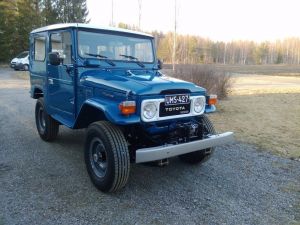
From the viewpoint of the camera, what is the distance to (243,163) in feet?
19.2

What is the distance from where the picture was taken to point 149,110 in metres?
4.25

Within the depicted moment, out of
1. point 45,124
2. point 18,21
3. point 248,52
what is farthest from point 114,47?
point 248,52

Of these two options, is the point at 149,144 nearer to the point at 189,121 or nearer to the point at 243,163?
the point at 189,121

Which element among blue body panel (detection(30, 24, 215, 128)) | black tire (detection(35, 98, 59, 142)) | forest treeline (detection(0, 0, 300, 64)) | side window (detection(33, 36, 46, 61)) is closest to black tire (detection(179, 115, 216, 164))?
blue body panel (detection(30, 24, 215, 128))

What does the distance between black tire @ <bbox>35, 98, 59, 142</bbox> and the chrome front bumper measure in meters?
3.18

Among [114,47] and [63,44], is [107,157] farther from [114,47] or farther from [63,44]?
[63,44]

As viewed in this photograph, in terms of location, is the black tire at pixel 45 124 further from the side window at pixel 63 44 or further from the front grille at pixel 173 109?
the front grille at pixel 173 109

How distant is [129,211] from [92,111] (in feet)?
5.62

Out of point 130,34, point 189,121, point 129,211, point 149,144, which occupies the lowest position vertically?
point 129,211

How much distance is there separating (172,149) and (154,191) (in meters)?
0.82

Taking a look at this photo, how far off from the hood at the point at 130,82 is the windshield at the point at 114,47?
339 millimetres

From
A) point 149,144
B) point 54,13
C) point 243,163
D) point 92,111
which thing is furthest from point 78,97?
point 54,13

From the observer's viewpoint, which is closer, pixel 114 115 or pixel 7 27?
pixel 114 115

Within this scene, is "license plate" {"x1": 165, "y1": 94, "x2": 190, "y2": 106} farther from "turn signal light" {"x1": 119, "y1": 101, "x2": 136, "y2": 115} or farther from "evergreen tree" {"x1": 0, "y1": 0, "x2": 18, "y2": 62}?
"evergreen tree" {"x1": 0, "y1": 0, "x2": 18, "y2": 62}
